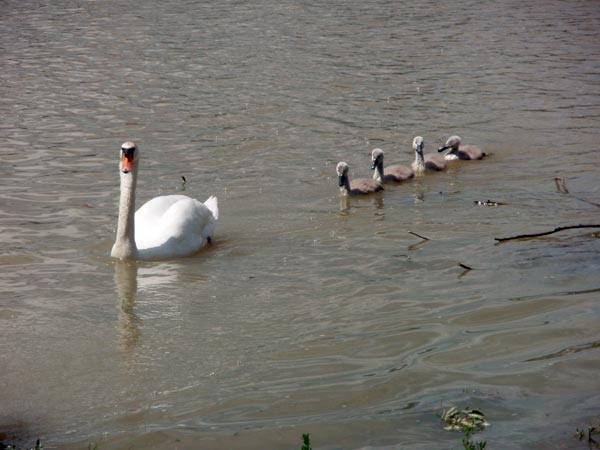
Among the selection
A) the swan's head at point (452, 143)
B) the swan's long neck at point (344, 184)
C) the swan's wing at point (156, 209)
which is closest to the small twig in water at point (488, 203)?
the swan's long neck at point (344, 184)

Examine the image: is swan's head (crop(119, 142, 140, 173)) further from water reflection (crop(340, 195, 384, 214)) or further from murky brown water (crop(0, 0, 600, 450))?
water reflection (crop(340, 195, 384, 214))

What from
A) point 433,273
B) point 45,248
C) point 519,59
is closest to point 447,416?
point 433,273

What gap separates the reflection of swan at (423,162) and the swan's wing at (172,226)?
12.1 ft

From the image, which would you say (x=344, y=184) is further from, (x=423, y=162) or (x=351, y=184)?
(x=423, y=162)

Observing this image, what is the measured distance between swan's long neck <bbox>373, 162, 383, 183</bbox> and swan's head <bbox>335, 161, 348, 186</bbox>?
754mm

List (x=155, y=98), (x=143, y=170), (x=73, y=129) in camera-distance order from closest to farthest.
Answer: (x=143, y=170) < (x=73, y=129) < (x=155, y=98)

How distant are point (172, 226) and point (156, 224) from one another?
0.38 m

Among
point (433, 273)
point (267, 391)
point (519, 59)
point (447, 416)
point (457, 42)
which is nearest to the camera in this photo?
point (447, 416)

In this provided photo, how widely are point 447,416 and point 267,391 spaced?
1209mm

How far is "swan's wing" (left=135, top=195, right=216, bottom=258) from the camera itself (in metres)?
10.0

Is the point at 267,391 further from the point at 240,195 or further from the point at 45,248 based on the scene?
the point at 240,195

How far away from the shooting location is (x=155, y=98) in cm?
1736

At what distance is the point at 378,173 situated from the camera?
1291 centimetres

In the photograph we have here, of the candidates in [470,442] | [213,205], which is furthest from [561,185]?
[470,442]
